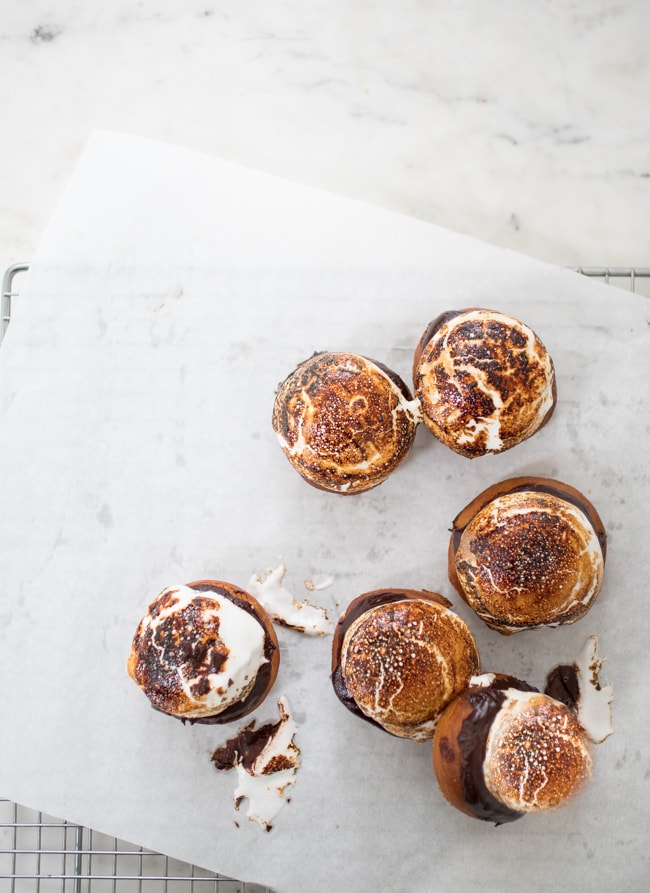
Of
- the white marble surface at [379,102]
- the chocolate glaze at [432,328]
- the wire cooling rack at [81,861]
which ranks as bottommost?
the wire cooling rack at [81,861]

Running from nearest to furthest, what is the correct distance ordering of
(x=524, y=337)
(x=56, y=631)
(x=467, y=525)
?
(x=524, y=337), (x=467, y=525), (x=56, y=631)

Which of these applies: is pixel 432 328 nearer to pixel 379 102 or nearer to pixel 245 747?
pixel 379 102

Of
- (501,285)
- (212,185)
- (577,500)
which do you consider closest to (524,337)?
(501,285)

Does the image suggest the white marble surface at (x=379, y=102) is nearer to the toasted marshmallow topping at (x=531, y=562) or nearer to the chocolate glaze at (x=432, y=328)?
the chocolate glaze at (x=432, y=328)

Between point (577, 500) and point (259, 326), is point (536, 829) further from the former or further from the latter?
point (259, 326)

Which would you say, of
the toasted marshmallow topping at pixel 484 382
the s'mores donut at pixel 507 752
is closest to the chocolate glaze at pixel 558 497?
the toasted marshmallow topping at pixel 484 382
